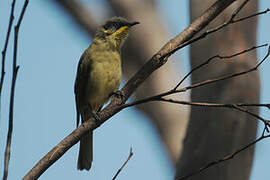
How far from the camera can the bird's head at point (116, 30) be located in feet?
16.8

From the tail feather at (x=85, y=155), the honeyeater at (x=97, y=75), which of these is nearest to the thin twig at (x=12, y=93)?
the tail feather at (x=85, y=155)

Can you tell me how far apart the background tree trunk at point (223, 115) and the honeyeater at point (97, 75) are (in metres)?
0.90

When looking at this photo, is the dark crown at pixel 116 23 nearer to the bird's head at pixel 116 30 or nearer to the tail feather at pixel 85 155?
the bird's head at pixel 116 30

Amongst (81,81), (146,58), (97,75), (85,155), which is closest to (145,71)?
(85,155)

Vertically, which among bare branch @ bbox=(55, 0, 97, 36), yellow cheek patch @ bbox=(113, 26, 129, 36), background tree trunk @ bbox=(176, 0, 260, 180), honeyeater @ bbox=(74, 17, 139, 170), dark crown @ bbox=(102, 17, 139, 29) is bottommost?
background tree trunk @ bbox=(176, 0, 260, 180)

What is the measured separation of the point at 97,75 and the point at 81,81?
0.81 ft

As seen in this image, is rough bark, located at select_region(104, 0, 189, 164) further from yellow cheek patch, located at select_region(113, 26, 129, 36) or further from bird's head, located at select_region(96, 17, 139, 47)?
yellow cheek patch, located at select_region(113, 26, 129, 36)

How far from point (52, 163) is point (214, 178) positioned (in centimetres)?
197

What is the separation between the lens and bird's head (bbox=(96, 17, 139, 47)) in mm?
5129

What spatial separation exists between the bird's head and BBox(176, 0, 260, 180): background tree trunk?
0.84m

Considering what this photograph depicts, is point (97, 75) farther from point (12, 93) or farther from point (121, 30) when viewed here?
point (12, 93)

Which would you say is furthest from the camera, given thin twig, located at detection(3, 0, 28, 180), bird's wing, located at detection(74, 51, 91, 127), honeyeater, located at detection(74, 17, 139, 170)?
bird's wing, located at detection(74, 51, 91, 127)

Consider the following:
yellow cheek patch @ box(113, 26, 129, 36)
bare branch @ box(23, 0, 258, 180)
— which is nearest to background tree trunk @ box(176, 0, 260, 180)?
yellow cheek patch @ box(113, 26, 129, 36)

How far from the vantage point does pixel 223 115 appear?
4.46m
